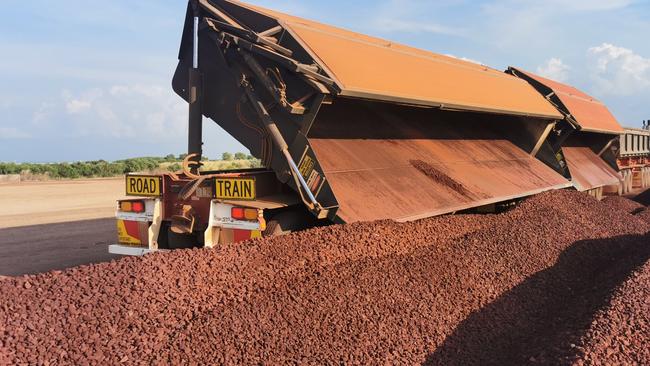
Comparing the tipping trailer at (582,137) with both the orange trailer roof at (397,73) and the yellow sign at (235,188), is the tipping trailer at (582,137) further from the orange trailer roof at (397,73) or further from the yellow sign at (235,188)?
the yellow sign at (235,188)

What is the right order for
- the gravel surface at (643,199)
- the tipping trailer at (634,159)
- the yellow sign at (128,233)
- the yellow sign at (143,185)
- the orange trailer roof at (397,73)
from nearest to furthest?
the orange trailer roof at (397,73) → the yellow sign at (143,185) → the yellow sign at (128,233) → the gravel surface at (643,199) → the tipping trailer at (634,159)

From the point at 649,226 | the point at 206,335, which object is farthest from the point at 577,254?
the point at 206,335

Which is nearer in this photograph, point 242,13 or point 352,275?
point 352,275

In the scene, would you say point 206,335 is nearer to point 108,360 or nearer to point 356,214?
point 108,360

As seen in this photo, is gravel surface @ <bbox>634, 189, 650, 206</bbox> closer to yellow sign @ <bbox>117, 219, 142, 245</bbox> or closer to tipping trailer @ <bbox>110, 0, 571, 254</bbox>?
tipping trailer @ <bbox>110, 0, 571, 254</bbox>

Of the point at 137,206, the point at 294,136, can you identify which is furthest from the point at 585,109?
the point at 137,206

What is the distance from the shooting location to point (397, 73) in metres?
5.52

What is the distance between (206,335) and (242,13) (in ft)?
10.7

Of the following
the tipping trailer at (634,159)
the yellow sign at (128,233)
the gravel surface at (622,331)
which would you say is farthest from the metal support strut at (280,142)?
the tipping trailer at (634,159)

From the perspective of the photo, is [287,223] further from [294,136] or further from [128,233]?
[128,233]

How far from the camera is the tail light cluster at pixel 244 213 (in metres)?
4.27

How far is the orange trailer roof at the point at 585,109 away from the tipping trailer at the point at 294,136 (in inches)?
191

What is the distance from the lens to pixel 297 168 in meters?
4.53

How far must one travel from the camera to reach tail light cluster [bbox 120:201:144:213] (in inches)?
197
